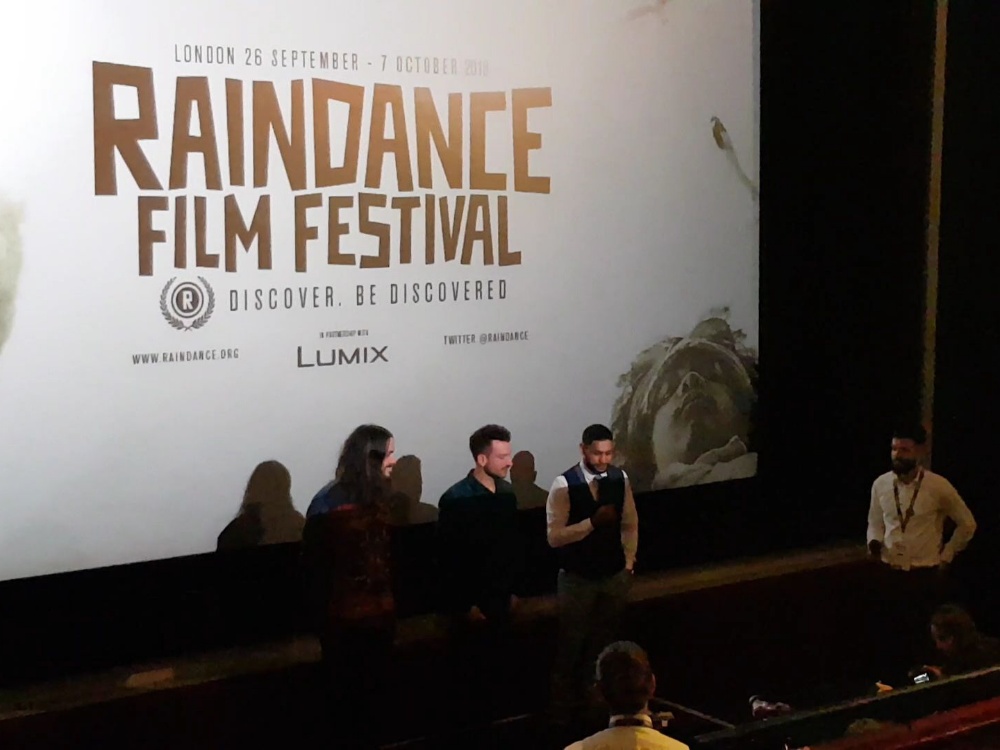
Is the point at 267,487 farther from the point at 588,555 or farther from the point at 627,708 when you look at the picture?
the point at 627,708

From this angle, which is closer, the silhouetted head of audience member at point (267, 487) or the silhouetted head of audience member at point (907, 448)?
the silhouetted head of audience member at point (267, 487)

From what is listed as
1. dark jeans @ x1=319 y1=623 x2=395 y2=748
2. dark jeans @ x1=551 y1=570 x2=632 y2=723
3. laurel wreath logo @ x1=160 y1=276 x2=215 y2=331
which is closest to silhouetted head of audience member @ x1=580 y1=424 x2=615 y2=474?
dark jeans @ x1=551 y1=570 x2=632 y2=723

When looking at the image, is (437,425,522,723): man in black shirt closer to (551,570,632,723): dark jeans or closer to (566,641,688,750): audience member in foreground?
(551,570,632,723): dark jeans

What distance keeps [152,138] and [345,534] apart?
1.54m

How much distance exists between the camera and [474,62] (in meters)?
4.86

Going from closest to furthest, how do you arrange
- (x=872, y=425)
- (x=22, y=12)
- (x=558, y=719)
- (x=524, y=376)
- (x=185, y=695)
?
1. (x=22, y=12)
2. (x=185, y=695)
3. (x=558, y=719)
4. (x=524, y=376)
5. (x=872, y=425)

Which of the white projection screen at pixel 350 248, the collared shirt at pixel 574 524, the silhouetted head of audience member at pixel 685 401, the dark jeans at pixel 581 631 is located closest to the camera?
the white projection screen at pixel 350 248

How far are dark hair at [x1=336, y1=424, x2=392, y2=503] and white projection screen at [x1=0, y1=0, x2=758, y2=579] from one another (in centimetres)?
19

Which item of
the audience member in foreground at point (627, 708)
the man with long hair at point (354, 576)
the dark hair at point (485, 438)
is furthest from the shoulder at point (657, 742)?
the dark hair at point (485, 438)

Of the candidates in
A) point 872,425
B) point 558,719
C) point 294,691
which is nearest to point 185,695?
point 294,691

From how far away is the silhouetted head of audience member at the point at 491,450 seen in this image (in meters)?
4.67

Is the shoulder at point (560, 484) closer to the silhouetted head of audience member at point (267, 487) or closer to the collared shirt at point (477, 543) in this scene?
the collared shirt at point (477, 543)

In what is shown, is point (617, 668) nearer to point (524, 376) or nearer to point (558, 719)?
point (558, 719)

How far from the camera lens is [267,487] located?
4527mm
